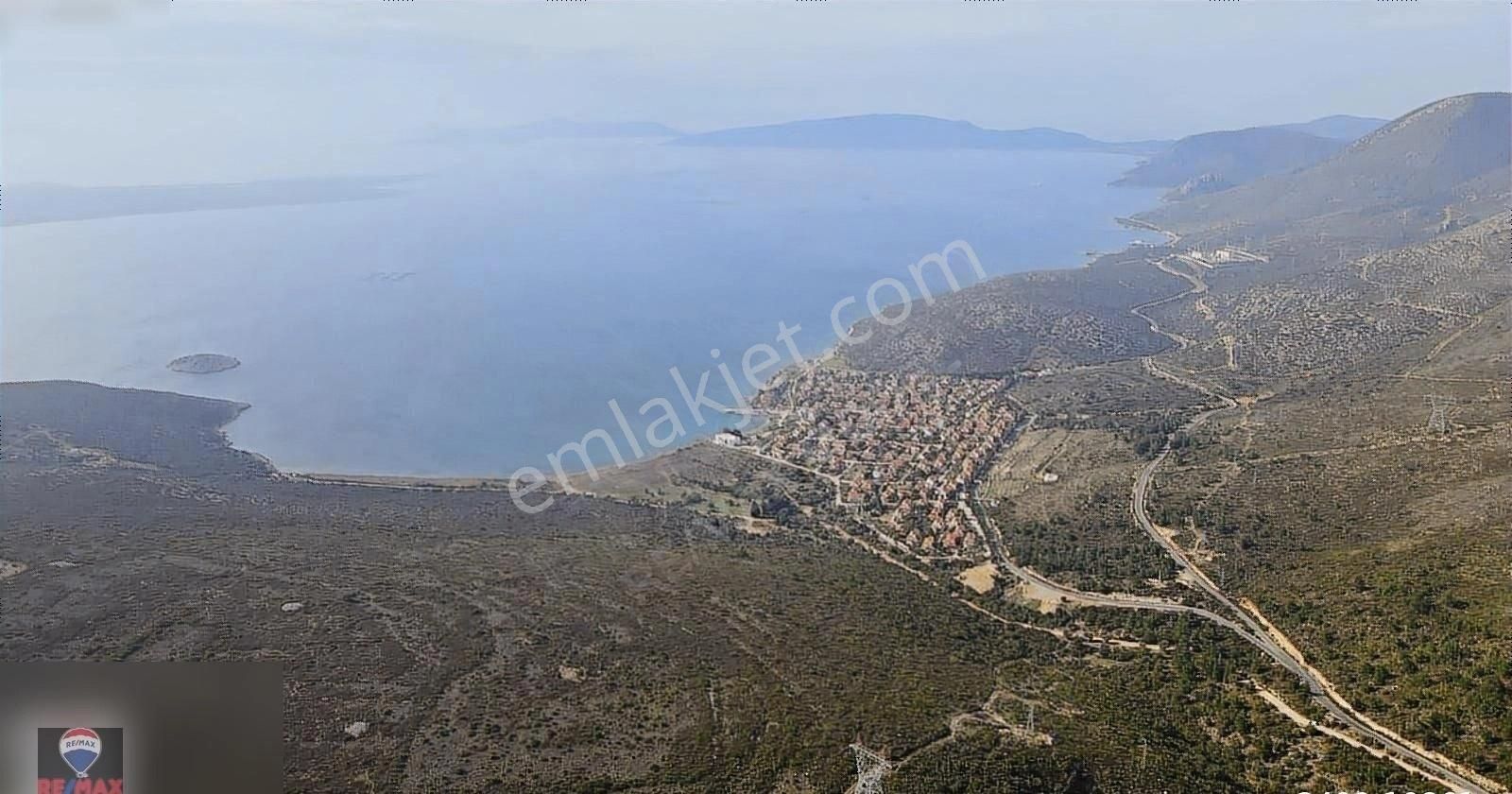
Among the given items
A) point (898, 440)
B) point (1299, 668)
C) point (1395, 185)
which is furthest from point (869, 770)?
point (1395, 185)

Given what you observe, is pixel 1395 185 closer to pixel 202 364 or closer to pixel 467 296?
pixel 467 296

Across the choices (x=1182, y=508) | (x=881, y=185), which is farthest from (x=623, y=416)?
(x=881, y=185)

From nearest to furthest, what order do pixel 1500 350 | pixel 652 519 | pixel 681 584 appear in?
pixel 681 584 < pixel 652 519 < pixel 1500 350

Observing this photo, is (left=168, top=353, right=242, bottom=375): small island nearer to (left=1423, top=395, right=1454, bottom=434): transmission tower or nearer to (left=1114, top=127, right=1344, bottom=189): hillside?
(left=1423, top=395, right=1454, bottom=434): transmission tower

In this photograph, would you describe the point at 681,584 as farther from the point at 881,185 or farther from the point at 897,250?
the point at 881,185

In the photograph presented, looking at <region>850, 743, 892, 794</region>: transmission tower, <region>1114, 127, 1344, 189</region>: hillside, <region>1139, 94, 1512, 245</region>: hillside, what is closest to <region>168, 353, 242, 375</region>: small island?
<region>850, 743, 892, 794</region>: transmission tower

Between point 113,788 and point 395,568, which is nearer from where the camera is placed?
point 113,788
